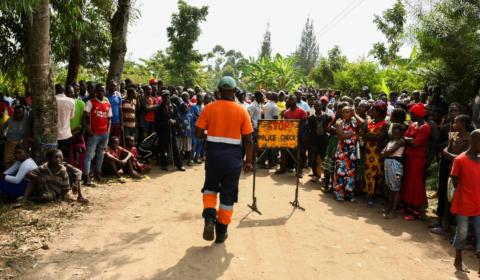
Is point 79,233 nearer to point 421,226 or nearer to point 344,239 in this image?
point 344,239

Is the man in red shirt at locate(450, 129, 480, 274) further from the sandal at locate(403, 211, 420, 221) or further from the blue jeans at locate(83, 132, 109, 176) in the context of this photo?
the blue jeans at locate(83, 132, 109, 176)

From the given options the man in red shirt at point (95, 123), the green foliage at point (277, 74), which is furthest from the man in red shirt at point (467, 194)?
the green foliage at point (277, 74)

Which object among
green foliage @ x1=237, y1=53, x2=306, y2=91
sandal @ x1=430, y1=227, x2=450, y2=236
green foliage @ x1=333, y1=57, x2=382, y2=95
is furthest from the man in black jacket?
A: green foliage @ x1=333, y1=57, x2=382, y2=95

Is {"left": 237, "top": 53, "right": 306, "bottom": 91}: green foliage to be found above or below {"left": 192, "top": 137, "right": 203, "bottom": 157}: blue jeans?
above

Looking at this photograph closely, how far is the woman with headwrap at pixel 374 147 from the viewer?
6.66 m

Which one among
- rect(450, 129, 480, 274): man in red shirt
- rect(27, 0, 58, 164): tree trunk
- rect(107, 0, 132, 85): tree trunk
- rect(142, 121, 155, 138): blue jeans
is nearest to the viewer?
rect(450, 129, 480, 274): man in red shirt

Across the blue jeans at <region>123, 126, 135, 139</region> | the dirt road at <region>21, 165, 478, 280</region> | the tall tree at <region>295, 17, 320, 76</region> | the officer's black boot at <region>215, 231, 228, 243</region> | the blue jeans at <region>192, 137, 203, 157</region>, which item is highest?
the tall tree at <region>295, 17, 320, 76</region>

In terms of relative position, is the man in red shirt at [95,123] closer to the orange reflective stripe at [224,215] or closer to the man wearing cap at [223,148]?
the man wearing cap at [223,148]

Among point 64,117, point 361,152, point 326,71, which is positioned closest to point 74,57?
point 64,117

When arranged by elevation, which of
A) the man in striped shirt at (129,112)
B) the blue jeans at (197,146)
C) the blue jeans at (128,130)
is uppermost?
the man in striped shirt at (129,112)

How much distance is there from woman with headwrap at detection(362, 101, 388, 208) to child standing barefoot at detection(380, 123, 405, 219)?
37 cm

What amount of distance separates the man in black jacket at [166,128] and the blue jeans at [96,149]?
A: 183 centimetres

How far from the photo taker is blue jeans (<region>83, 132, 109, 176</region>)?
286 inches

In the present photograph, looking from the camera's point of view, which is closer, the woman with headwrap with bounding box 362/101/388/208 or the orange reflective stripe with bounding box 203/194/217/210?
the orange reflective stripe with bounding box 203/194/217/210
